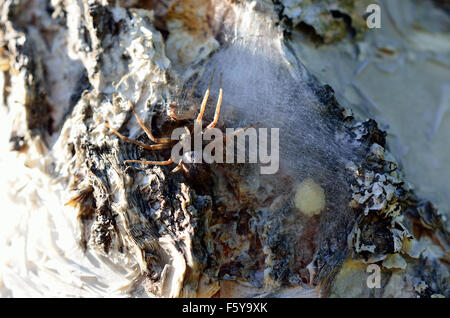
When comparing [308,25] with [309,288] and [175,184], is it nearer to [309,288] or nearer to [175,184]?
[175,184]

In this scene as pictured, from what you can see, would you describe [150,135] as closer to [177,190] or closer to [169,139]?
[169,139]

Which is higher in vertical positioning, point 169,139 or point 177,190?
point 169,139

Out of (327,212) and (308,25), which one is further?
(308,25)

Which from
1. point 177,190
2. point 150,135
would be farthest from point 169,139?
point 177,190

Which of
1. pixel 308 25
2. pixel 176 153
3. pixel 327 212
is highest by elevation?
pixel 308 25

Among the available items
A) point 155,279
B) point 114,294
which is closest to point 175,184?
point 155,279

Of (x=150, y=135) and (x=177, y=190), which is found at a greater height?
(x=150, y=135)
